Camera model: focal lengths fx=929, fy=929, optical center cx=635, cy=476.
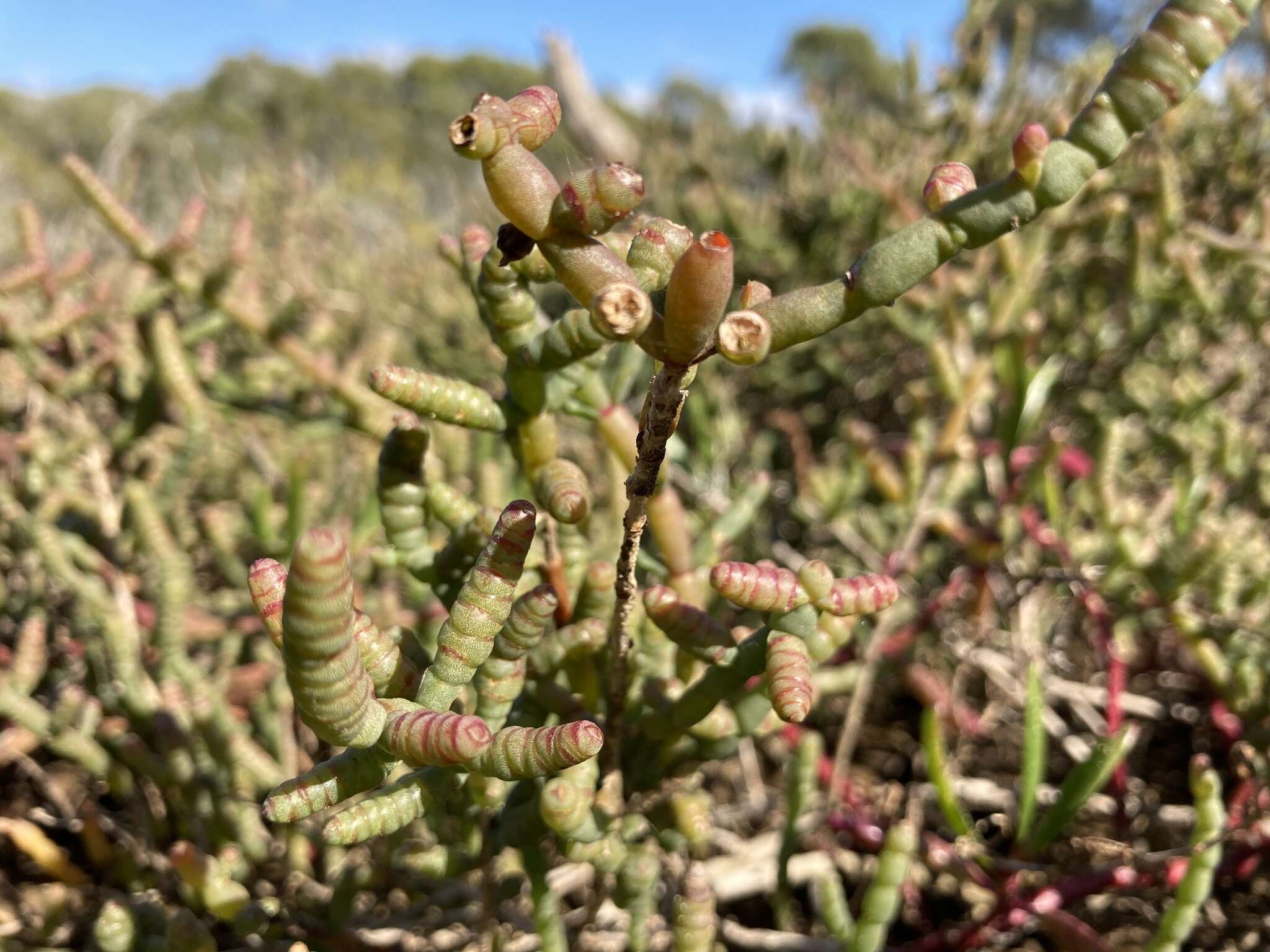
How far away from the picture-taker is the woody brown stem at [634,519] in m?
0.52

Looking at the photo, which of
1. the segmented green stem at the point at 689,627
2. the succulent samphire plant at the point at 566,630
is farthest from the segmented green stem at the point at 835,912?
the segmented green stem at the point at 689,627

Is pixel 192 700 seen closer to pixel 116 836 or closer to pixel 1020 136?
pixel 116 836

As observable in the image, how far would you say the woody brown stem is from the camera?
0.52m

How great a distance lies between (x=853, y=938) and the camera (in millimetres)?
878

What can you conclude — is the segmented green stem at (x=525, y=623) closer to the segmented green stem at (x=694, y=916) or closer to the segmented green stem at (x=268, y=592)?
the segmented green stem at (x=268, y=592)

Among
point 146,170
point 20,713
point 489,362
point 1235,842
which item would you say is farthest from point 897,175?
point 146,170

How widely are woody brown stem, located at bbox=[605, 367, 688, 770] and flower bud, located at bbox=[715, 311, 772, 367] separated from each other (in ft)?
0.14

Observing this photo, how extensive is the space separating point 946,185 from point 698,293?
184 millimetres

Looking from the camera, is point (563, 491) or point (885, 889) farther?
point (885, 889)

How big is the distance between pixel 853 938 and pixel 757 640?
14.3 inches

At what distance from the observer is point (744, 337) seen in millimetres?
475

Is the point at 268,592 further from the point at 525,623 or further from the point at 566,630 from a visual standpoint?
the point at 566,630

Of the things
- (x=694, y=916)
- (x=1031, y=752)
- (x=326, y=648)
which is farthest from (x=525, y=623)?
(x=1031, y=752)

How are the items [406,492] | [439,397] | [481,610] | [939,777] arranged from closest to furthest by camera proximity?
A: [481,610] → [439,397] → [406,492] → [939,777]
